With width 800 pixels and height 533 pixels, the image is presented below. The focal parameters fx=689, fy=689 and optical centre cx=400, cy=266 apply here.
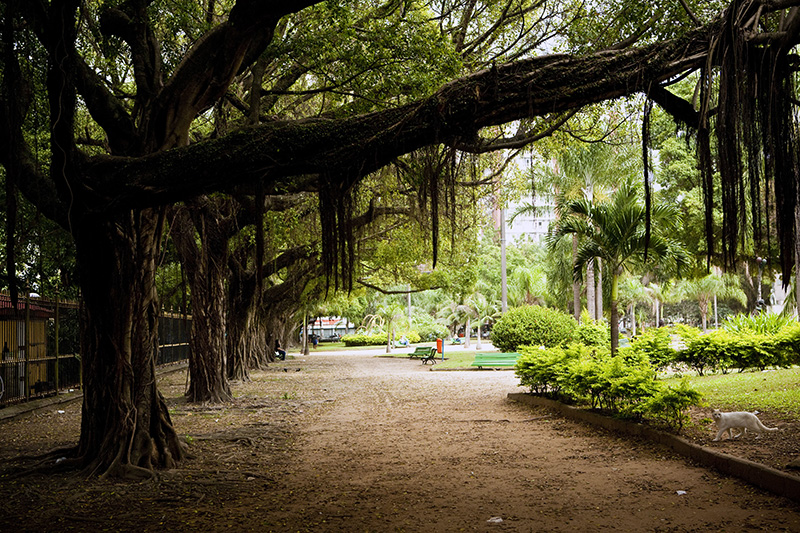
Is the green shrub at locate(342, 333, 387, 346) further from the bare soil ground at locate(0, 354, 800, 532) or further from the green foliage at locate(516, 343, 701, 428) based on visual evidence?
the bare soil ground at locate(0, 354, 800, 532)

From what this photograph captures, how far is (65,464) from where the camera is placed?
798 centimetres

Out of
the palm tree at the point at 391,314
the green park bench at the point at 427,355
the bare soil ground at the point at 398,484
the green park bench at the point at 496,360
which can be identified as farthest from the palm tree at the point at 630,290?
the bare soil ground at the point at 398,484

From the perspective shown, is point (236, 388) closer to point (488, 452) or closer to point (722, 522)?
point (488, 452)

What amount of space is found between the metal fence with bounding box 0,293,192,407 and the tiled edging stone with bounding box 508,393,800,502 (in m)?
9.95

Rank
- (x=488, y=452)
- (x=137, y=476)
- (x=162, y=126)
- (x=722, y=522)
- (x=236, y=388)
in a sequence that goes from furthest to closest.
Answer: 1. (x=236, y=388)
2. (x=488, y=452)
3. (x=162, y=126)
4. (x=137, y=476)
5. (x=722, y=522)

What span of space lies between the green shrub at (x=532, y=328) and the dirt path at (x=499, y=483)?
14083mm

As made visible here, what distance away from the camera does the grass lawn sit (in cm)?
991

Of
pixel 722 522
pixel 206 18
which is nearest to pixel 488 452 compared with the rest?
pixel 722 522

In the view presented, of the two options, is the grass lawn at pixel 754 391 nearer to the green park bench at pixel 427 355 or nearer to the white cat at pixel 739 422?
the white cat at pixel 739 422

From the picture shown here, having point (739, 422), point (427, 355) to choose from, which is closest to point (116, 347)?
point (739, 422)

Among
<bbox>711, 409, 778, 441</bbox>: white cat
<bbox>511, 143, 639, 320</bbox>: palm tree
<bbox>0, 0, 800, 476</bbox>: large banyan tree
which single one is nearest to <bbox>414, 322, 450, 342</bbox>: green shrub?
<bbox>511, 143, 639, 320</bbox>: palm tree

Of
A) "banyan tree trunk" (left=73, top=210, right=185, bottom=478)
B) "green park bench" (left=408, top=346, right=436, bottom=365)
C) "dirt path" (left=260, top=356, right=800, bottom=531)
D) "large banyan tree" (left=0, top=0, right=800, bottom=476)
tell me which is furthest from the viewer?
"green park bench" (left=408, top=346, right=436, bottom=365)

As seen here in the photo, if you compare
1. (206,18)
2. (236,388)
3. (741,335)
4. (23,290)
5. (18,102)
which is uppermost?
(206,18)

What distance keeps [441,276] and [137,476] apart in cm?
2229
